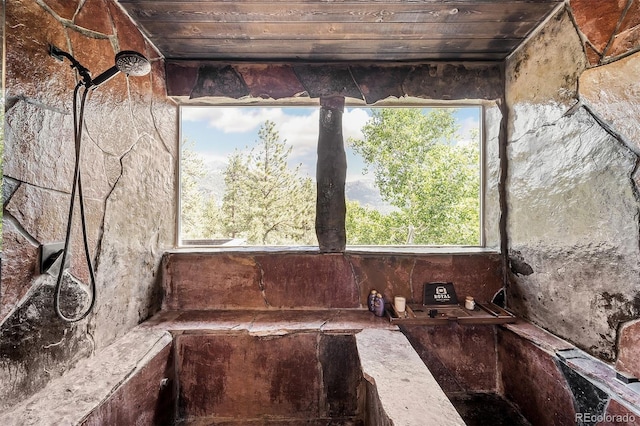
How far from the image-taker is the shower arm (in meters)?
1.07

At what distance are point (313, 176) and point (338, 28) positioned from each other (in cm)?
93

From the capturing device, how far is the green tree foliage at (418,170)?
9.41 ft

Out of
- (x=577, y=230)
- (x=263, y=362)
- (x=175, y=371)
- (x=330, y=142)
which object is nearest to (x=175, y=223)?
(x=175, y=371)

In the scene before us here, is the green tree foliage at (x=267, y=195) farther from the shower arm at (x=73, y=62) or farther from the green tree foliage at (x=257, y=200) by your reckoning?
the shower arm at (x=73, y=62)

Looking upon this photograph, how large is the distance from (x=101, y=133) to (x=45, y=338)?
92 cm

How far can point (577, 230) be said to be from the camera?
1.37 metres

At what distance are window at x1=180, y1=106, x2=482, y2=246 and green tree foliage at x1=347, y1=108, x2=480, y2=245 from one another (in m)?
0.01

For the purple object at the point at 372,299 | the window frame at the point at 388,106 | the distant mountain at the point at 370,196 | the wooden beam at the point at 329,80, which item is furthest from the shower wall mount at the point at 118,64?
the purple object at the point at 372,299

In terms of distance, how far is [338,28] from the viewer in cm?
159

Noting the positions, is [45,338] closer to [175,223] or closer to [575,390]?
[175,223]

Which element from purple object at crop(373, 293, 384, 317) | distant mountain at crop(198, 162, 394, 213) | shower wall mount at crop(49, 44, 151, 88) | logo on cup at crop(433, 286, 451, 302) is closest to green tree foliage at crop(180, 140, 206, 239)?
Result: distant mountain at crop(198, 162, 394, 213)

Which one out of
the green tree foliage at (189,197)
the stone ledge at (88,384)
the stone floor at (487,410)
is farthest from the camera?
the green tree foliage at (189,197)

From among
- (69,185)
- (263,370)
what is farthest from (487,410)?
(69,185)

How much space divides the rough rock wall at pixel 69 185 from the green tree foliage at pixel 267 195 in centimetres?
84
